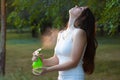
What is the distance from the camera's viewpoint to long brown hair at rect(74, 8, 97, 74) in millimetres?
3117

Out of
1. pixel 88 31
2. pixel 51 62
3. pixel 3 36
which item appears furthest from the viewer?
pixel 3 36

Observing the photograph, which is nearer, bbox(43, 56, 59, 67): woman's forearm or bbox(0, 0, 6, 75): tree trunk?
bbox(43, 56, 59, 67): woman's forearm

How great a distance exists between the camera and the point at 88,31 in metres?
3.11

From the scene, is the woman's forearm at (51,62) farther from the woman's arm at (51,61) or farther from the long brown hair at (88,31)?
the long brown hair at (88,31)

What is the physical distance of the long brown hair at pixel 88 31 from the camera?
312cm

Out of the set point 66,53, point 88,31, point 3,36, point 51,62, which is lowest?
point 3,36

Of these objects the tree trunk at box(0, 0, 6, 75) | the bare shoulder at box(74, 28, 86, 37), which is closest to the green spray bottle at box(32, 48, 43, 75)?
the bare shoulder at box(74, 28, 86, 37)

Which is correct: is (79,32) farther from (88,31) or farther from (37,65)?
(37,65)

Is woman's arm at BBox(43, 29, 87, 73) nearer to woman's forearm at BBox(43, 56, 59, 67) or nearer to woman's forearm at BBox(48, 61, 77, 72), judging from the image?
woman's forearm at BBox(48, 61, 77, 72)

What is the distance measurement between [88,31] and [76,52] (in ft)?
0.71

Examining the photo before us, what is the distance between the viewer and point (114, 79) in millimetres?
13344

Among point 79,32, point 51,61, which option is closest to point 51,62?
point 51,61

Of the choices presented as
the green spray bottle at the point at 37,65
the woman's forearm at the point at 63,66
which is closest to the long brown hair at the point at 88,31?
the woman's forearm at the point at 63,66

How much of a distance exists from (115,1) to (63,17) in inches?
194
